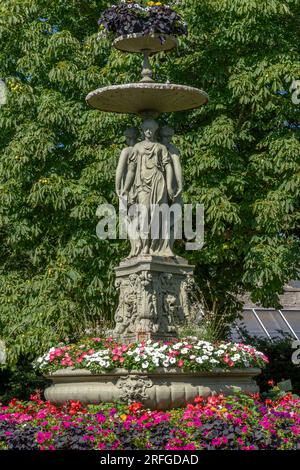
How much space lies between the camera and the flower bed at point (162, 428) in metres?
8.56

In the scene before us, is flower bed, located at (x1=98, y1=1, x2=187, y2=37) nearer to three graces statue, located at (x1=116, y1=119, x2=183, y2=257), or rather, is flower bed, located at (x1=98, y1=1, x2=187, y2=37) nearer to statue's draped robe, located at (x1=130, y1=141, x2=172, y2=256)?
three graces statue, located at (x1=116, y1=119, x2=183, y2=257)

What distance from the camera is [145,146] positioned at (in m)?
12.2

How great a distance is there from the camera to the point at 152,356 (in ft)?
33.9

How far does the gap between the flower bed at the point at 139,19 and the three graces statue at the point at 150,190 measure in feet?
4.08

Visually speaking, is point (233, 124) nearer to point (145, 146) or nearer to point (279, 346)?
point (145, 146)

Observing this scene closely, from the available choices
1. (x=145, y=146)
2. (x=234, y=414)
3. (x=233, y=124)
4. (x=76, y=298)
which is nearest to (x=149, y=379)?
(x=234, y=414)

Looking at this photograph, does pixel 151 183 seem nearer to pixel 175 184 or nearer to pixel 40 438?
pixel 175 184

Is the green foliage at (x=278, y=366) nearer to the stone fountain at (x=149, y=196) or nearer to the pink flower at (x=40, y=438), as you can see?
the stone fountain at (x=149, y=196)

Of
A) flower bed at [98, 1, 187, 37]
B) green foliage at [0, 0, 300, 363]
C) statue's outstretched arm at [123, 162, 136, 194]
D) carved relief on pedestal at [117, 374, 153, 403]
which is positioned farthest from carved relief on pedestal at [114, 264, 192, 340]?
flower bed at [98, 1, 187, 37]

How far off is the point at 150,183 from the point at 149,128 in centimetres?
79

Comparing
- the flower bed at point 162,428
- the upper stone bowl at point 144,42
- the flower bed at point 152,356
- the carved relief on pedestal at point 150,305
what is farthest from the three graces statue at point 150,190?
the flower bed at point 162,428

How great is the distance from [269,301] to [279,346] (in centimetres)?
538

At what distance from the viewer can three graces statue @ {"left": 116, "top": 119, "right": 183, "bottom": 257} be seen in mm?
11992

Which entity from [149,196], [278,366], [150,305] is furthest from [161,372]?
[278,366]
